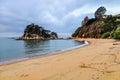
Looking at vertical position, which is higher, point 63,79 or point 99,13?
point 99,13

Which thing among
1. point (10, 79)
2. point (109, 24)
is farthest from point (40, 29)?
point (10, 79)

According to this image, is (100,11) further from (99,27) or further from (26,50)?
(26,50)

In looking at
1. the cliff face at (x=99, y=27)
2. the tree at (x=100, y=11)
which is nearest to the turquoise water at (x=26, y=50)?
the cliff face at (x=99, y=27)

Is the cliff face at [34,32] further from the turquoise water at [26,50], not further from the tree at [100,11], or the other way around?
the turquoise water at [26,50]

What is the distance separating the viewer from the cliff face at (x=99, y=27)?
4547 inches

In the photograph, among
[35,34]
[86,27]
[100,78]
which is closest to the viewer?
[100,78]

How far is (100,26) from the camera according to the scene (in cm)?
12094

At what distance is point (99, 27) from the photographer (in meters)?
121

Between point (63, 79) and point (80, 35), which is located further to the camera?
point (80, 35)

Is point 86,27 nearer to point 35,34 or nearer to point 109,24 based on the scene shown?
point 109,24

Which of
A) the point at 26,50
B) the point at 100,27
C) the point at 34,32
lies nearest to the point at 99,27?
the point at 100,27

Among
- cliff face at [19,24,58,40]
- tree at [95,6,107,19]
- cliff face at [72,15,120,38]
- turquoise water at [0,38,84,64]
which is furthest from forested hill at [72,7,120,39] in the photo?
turquoise water at [0,38,84,64]

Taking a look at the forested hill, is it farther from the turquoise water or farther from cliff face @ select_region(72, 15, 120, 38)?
the turquoise water

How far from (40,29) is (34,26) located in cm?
519
